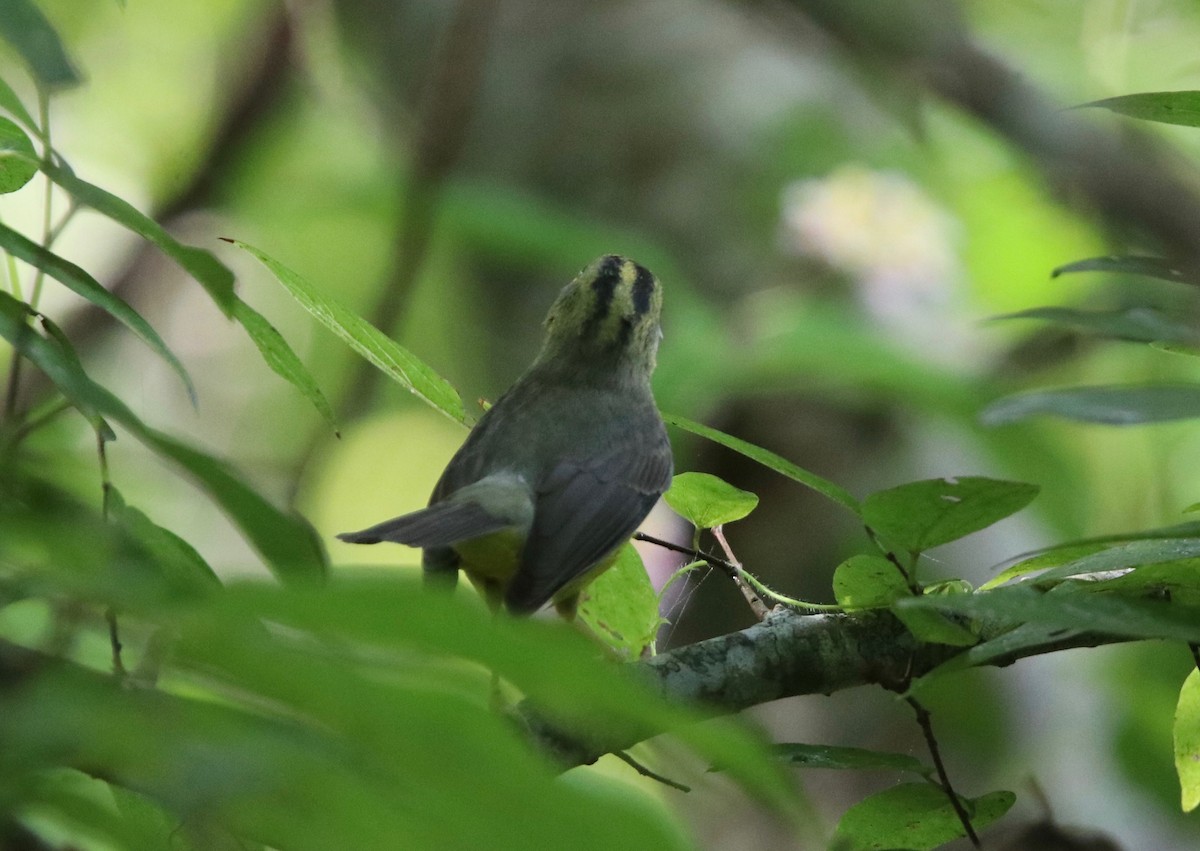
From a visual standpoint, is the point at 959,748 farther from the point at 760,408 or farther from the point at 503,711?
the point at 503,711

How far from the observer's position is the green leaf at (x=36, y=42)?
3.39 feet

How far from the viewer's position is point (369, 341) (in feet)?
5.62

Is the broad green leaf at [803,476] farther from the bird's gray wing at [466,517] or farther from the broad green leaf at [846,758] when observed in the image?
the bird's gray wing at [466,517]

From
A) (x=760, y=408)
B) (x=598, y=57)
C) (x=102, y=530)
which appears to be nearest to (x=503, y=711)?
(x=102, y=530)

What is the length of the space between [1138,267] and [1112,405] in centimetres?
51

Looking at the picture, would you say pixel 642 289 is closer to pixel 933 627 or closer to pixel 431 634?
pixel 933 627

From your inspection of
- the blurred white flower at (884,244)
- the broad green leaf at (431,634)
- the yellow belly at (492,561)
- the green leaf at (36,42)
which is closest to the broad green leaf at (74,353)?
the green leaf at (36,42)

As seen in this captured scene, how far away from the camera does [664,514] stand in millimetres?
4680

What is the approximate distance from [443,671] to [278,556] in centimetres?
30

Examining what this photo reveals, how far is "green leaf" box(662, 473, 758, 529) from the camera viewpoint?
6.50 feet

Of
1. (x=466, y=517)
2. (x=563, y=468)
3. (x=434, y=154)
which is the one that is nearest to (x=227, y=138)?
(x=434, y=154)

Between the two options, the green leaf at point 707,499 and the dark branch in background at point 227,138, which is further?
the dark branch in background at point 227,138

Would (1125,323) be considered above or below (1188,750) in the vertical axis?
above

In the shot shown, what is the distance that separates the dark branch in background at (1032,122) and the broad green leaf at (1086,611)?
4643 mm
